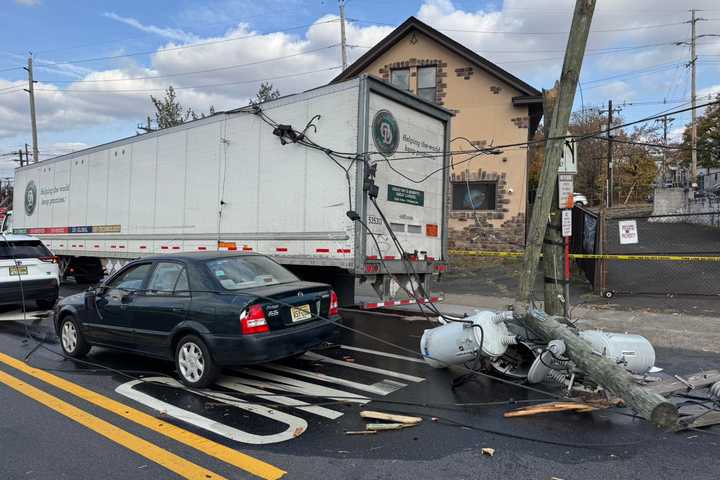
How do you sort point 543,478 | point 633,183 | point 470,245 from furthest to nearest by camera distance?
point 633,183 → point 470,245 → point 543,478

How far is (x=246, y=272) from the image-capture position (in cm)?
624

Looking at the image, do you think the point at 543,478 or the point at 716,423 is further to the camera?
the point at 716,423

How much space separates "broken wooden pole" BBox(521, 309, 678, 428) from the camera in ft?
13.2

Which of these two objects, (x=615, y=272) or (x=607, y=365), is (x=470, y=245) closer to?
(x=615, y=272)

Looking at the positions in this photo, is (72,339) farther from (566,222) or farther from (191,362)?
(566,222)

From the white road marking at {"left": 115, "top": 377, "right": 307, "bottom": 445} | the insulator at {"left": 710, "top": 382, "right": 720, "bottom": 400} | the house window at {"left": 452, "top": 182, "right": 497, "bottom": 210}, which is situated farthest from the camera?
the house window at {"left": 452, "top": 182, "right": 497, "bottom": 210}

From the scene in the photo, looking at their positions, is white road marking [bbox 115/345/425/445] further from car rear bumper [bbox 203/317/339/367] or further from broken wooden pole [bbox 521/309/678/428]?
broken wooden pole [bbox 521/309/678/428]

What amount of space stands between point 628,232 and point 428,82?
32.6 feet

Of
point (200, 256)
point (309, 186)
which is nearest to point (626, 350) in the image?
point (200, 256)

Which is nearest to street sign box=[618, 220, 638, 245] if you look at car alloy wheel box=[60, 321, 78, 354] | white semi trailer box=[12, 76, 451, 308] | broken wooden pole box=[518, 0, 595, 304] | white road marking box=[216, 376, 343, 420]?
white semi trailer box=[12, 76, 451, 308]

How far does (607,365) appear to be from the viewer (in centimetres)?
460

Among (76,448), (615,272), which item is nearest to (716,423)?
(76,448)

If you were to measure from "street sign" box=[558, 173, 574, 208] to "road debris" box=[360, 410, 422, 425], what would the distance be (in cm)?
443

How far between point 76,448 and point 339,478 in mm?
2100
